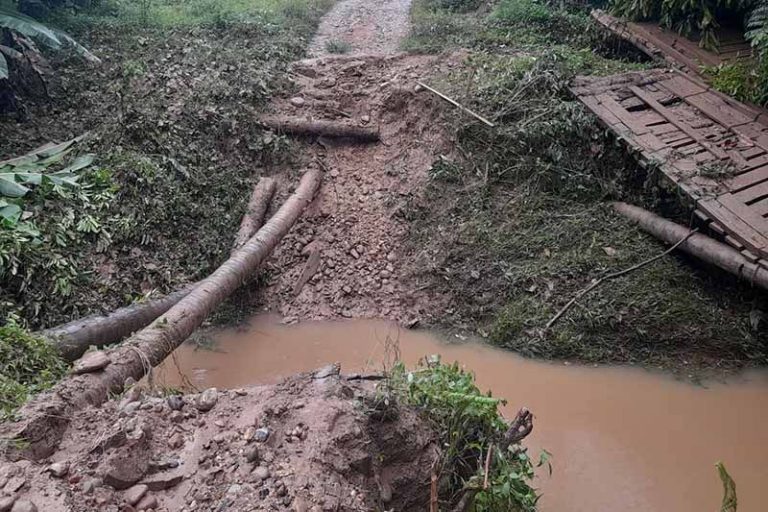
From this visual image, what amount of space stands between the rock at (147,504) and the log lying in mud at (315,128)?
6357 millimetres

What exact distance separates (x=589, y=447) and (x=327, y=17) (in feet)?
32.9

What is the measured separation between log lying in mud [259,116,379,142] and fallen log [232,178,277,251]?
921 millimetres

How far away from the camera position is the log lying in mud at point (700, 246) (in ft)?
19.6

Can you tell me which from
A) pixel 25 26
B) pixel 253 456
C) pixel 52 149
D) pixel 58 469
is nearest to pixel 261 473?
pixel 253 456

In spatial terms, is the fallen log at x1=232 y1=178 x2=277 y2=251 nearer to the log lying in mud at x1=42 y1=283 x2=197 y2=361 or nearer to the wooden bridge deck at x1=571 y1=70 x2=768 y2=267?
the log lying in mud at x1=42 y1=283 x2=197 y2=361

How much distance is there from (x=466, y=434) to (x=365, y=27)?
9.80 meters

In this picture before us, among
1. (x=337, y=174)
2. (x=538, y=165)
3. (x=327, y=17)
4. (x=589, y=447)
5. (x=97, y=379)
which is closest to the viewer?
(x=97, y=379)

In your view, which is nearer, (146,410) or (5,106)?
(146,410)

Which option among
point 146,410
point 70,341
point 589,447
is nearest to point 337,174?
point 70,341

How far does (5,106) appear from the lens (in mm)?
8562

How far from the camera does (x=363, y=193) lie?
27.3 feet

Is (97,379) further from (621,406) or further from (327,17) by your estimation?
(327,17)

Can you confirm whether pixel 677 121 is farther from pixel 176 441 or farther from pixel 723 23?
pixel 176 441

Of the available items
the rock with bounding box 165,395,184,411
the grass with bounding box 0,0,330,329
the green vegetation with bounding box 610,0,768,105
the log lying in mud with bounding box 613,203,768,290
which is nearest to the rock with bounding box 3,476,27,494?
the rock with bounding box 165,395,184,411
